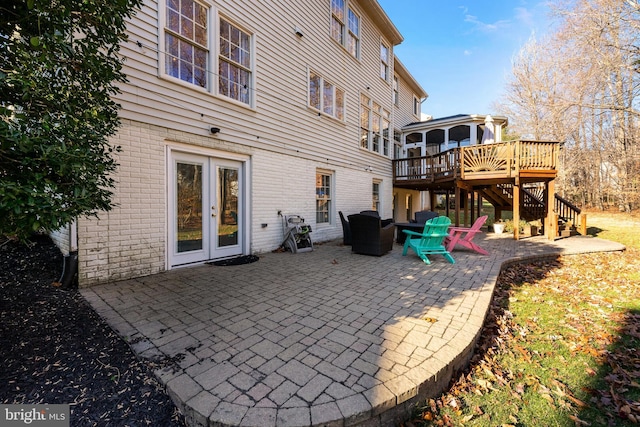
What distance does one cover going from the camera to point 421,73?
18.6 meters

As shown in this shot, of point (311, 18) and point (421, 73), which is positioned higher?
point (421, 73)

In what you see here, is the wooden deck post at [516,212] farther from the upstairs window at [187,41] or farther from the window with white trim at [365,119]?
the upstairs window at [187,41]

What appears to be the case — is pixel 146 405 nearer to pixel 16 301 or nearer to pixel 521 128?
pixel 16 301

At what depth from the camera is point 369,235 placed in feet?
21.4

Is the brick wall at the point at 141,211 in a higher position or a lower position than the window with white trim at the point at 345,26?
lower

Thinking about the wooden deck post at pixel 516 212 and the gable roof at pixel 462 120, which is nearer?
the wooden deck post at pixel 516 212

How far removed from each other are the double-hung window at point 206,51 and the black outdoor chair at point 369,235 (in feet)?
12.7

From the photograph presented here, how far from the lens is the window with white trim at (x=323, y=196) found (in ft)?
29.2

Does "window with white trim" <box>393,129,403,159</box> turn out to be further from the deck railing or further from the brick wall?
the brick wall

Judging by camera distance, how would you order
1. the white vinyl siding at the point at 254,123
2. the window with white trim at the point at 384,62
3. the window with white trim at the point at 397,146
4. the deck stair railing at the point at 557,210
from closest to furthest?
the white vinyl siding at the point at 254,123 < the deck stair railing at the point at 557,210 < the window with white trim at the point at 384,62 < the window with white trim at the point at 397,146

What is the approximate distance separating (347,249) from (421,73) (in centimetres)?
1653

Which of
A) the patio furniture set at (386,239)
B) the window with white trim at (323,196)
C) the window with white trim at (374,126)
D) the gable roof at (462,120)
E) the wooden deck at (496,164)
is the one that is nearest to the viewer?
the patio furniture set at (386,239)

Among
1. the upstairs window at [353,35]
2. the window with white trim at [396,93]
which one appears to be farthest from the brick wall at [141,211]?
the window with white trim at [396,93]

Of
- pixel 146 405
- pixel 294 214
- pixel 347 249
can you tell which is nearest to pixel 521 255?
pixel 347 249
